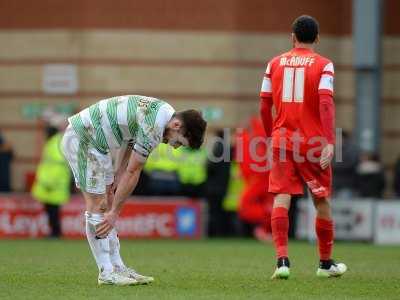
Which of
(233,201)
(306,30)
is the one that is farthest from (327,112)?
(233,201)

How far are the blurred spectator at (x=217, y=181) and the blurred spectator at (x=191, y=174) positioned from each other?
264 mm

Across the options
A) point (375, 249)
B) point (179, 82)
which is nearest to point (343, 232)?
point (375, 249)

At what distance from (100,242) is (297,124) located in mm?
2148

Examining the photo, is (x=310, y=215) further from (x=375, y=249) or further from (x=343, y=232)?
(x=375, y=249)

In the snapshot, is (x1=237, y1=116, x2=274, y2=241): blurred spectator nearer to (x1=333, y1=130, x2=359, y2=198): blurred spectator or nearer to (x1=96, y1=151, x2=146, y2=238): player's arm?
(x1=333, y1=130, x2=359, y2=198): blurred spectator

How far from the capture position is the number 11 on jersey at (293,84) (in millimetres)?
11141

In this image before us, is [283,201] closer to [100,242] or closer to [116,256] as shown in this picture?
[116,256]

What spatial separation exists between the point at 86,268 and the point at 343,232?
8353 mm

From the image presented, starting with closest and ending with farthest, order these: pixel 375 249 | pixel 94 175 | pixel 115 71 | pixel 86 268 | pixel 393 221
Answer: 1. pixel 94 175
2. pixel 86 268
3. pixel 375 249
4. pixel 393 221
5. pixel 115 71

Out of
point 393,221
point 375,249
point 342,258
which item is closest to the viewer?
point 342,258

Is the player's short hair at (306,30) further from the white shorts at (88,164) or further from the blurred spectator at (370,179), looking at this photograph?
the blurred spectator at (370,179)

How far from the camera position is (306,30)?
36.8 feet

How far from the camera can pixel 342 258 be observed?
14766 millimetres

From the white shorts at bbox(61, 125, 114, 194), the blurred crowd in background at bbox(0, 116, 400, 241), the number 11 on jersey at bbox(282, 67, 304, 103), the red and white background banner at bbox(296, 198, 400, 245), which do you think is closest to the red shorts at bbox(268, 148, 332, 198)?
the number 11 on jersey at bbox(282, 67, 304, 103)
